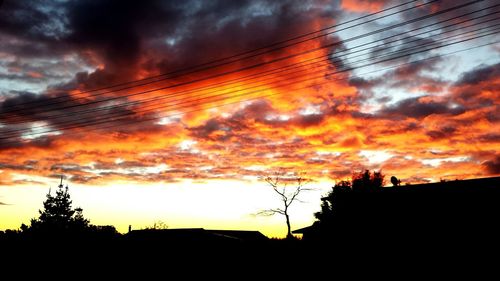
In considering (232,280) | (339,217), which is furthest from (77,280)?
(339,217)

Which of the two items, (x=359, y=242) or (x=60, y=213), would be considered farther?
(x=60, y=213)

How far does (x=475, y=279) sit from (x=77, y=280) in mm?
23427

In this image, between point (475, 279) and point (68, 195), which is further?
point (68, 195)

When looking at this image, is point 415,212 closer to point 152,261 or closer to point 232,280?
point 232,280

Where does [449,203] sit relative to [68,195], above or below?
below

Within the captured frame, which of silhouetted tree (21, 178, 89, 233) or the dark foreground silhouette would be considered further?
silhouetted tree (21, 178, 89, 233)

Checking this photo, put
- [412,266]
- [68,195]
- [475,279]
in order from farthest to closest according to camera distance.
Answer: [68,195], [412,266], [475,279]

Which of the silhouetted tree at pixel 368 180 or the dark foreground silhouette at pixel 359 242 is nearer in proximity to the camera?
the dark foreground silhouette at pixel 359 242

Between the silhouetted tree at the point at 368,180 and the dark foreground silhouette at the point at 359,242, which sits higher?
the silhouetted tree at the point at 368,180

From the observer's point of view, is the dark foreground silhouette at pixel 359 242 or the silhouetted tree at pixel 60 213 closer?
the dark foreground silhouette at pixel 359 242

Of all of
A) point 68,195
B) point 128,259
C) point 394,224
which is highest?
point 68,195

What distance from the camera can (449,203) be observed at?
21.0 metres

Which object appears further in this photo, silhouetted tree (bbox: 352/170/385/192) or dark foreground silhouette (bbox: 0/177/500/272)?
Answer: silhouetted tree (bbox: 352/170/385/192)

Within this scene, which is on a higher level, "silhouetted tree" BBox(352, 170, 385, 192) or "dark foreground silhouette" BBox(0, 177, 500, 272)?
"silhouetted tree" BBox(352, 170, 385, 192)
